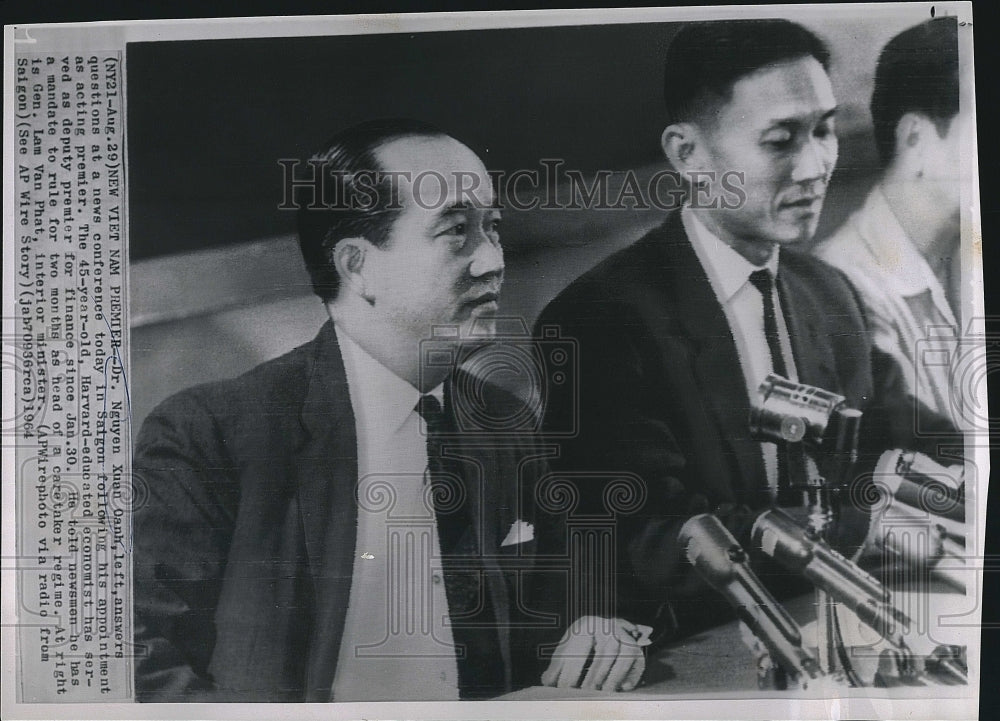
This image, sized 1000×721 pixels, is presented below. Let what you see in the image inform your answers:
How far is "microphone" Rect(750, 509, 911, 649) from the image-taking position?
3.59 feet

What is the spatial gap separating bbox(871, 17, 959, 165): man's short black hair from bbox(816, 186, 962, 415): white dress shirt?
0.35 ft

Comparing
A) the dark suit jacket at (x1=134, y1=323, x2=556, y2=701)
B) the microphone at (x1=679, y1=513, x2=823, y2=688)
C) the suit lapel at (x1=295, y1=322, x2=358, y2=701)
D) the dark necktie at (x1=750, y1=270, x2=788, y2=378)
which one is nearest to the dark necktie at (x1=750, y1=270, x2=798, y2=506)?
the dark necktie at (x1=750, y1=270, x2=788, y2=378)

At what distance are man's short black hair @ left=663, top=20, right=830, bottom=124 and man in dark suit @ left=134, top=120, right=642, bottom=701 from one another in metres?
0.32

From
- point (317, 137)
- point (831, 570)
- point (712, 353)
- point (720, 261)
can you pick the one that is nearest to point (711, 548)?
point (831, 570)

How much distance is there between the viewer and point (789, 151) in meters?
1.10

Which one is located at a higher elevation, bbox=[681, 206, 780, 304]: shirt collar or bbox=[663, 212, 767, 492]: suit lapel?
bbox=[681, 206, 780, 304]: shirt collar

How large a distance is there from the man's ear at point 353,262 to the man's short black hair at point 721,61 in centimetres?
51

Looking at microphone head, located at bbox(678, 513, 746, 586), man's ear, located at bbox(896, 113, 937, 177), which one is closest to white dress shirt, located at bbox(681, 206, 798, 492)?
microphone head, located at bbox(678, 513, 746, 586)

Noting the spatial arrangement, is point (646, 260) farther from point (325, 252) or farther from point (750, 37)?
point (325, 252)

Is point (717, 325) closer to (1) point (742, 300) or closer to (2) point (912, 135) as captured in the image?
(1) point (742, 300)

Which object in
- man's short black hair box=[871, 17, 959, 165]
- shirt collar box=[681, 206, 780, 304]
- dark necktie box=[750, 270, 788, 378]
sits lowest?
dark necktie box=[750, 270, 788, 378]

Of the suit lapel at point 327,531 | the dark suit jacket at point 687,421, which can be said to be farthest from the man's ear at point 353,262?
the dark suit jacket at point 687,421

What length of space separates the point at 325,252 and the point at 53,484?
1.82 ft

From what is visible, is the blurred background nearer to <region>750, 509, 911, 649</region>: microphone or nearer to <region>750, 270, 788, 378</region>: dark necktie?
<region>750, 270, 788, 378</region>: dark necktie
